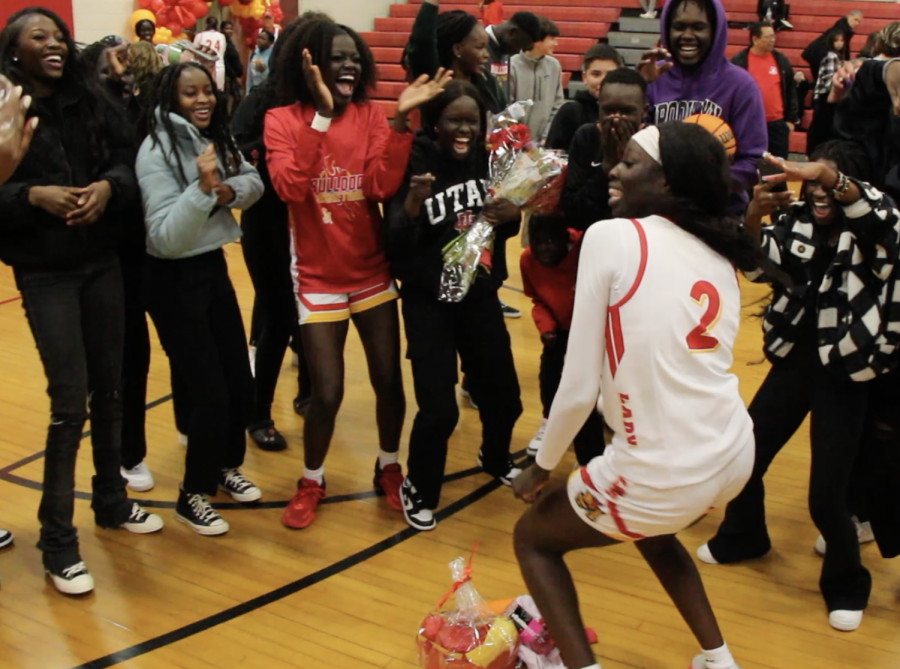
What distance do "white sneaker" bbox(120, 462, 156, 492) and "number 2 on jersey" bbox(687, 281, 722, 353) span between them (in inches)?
104

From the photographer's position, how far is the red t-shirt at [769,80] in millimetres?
9367

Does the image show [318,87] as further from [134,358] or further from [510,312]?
[510,312]

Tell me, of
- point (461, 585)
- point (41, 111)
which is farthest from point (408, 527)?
point (41, 111)

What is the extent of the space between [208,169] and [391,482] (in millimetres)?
1489

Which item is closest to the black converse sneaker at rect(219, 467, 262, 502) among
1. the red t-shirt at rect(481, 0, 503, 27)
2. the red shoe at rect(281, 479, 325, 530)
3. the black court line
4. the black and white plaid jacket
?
the red shoe at rect(281, 479, 325, 530)

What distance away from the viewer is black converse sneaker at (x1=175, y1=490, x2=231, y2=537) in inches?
142

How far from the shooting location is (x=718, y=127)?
327 cm

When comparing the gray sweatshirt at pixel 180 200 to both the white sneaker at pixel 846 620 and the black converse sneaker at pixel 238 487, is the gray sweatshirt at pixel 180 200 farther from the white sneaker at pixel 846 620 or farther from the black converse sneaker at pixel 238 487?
the white sneaker at pixel 846 620

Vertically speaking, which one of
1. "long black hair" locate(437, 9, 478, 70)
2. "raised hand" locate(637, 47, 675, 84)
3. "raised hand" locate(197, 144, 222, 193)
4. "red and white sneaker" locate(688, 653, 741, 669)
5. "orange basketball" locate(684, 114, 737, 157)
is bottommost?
"red and white sneaker" locate(688, 653, 741, 669)

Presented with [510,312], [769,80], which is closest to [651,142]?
[510,312]

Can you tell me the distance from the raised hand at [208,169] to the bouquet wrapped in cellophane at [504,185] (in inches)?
33.8

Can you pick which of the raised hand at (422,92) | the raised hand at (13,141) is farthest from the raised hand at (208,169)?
the raised hand at (13,141)

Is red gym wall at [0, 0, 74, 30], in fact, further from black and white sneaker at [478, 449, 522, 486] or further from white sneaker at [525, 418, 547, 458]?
black and white sneaker at [478, 449, 522, 486]

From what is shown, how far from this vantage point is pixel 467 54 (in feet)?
12.9
